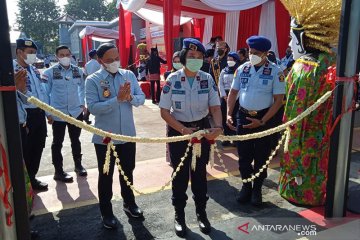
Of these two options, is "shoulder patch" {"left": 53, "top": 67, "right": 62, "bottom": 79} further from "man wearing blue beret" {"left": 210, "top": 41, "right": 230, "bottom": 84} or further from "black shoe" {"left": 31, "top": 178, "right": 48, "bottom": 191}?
"man wearing blue beret" {"left": 210, "top": 41, "right": 230, "bottom": 84}

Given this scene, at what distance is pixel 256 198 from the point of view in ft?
12.1

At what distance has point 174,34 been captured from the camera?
6.74 m

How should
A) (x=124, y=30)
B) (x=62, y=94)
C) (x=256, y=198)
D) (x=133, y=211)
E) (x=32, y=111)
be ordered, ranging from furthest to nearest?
(x=124, y=30), (x=62, y=94), (x=32, y=111), (x=256, y=198), (x=133, y=211)

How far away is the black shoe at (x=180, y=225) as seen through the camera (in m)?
3.09

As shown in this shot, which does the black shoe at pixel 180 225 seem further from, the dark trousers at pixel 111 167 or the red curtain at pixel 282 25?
the red curtain at pixel 282 25

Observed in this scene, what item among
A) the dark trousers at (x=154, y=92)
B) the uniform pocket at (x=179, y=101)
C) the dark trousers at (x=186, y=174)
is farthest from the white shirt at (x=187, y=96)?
the dark trousers at (x=154, y=92)

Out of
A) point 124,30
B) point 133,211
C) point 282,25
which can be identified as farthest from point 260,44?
point 124,30

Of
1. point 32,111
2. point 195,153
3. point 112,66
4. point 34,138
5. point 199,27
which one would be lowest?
point 34,138

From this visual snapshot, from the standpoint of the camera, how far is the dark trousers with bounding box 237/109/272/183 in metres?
3.66

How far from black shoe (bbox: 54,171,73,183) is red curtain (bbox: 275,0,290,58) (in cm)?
641

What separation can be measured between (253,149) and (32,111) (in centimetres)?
264

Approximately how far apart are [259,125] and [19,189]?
2.40 metres

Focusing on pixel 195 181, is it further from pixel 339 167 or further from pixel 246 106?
pixel 339 167

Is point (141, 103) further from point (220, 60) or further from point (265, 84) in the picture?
point (220, 60)
